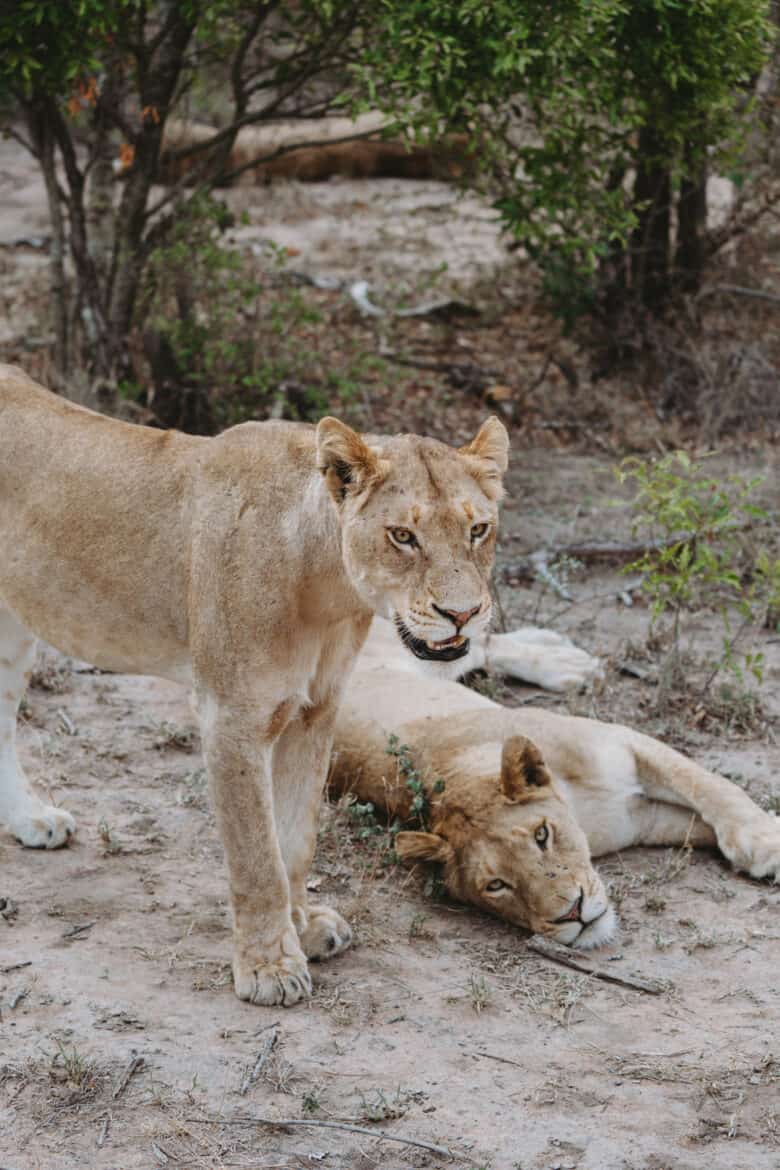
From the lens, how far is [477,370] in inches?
426

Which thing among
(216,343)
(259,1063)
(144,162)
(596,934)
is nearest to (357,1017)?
(259,1063)

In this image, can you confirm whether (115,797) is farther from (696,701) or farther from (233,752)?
(696,701)

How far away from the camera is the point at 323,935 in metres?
4.10

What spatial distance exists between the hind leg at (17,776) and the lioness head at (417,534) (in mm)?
1529

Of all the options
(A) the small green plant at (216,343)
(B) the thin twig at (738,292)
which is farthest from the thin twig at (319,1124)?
(B) the thin twig at (738,292)

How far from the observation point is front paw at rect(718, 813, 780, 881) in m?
4.57

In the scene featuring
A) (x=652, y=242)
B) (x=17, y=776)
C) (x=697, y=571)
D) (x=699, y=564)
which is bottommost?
(x=17, y=776)

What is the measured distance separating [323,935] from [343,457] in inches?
56.4

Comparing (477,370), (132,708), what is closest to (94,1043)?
(132,708)

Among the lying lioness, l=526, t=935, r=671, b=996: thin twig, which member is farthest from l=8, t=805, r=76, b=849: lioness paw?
l=526, t=935, r=671, b=996: thin twig

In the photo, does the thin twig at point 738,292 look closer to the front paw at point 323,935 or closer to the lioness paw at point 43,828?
the lioness paw at point 43,828

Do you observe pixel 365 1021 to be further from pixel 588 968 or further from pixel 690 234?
pixel 690 234

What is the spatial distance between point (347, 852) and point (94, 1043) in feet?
4.37

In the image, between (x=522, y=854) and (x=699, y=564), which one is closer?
(x=522, y=854)
